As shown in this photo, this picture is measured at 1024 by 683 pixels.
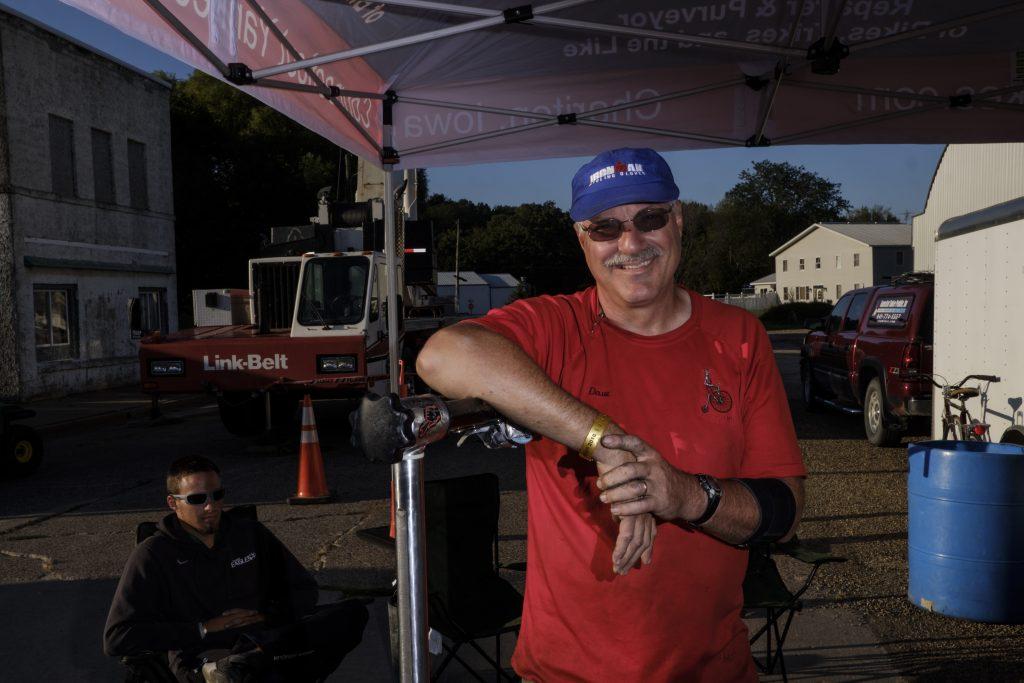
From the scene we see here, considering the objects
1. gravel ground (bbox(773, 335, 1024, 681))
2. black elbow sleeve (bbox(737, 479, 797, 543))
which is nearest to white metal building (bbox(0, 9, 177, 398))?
gravel ground (bbox(773, 335, 1024, 681))

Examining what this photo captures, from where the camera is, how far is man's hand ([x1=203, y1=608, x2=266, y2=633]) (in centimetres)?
365

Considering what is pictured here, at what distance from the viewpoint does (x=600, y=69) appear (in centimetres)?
542

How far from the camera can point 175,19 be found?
4.07 meters

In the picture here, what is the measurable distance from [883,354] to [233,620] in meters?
9.22

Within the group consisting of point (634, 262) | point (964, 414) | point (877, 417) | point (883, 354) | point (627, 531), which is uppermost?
point (634, 262)

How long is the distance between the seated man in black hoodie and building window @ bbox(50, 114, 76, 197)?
57.9ft

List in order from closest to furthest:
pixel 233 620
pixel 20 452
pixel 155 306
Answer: pixel 233 620, pixel 20 452, pixel 155 306

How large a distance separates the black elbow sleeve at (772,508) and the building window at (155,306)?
74.3 ft

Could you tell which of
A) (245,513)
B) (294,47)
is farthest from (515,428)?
(294,47)

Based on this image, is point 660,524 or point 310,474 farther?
point 310,474

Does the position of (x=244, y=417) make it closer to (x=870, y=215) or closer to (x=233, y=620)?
(x=233, y=620)

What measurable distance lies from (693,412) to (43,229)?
19.7 meters

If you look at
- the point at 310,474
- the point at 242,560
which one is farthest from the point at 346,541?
the point at 242,560

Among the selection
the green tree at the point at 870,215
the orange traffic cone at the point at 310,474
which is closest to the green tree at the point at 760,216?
the green tree at the point at 870,215
